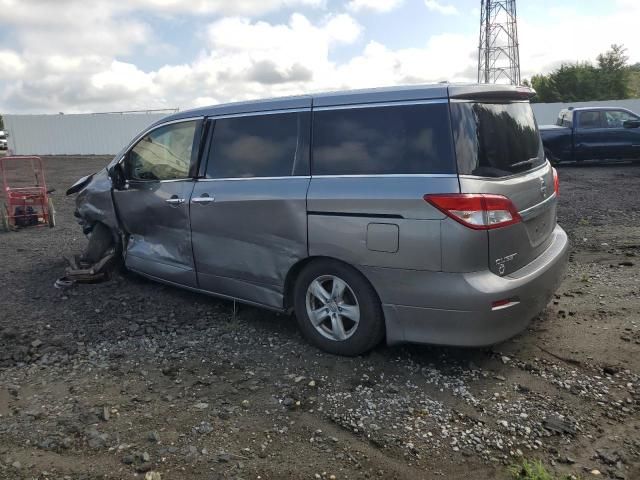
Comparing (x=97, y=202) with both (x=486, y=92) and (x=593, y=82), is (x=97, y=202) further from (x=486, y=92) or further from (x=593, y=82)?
(x=593, y=82)

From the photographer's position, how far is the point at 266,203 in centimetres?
419

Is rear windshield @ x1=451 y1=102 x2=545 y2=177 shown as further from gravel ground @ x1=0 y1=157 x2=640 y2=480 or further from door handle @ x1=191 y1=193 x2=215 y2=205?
door handle @ x1=191 y1=193 x2=215 y2=205

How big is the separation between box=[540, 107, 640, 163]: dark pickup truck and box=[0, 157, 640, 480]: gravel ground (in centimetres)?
1219

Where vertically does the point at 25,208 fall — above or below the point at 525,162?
below

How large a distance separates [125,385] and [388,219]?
2.08m

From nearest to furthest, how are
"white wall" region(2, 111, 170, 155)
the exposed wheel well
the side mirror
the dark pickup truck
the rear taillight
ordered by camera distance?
the rear taillight → the exposed wheel well → the side mirror → the dark pickup truck → "white wall" region(2, 111, 170, 155)

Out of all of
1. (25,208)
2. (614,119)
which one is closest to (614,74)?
(614,119)

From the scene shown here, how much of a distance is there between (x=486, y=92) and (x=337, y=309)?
179cm

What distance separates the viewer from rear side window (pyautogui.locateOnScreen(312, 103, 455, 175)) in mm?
3520

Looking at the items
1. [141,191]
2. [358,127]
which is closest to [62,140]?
[141,191]

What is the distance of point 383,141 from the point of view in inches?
147

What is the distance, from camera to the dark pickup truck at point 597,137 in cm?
1622

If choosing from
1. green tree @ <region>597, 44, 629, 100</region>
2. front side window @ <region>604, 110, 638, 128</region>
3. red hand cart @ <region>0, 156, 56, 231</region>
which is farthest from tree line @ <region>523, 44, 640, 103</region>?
red hand cart @ <region>0, 156, 56, 231</region>

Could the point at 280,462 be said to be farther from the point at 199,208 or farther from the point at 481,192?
the point at 199,208
